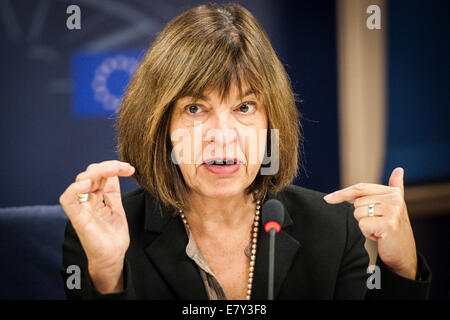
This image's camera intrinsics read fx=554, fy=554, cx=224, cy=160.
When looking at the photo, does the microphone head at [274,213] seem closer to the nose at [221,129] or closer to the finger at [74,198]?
the nose at [221,129]

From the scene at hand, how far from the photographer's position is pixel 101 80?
75.8 inches

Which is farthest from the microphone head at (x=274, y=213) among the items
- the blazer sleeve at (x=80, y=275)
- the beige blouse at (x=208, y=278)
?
the blazer sleeve at (x=80, y=275)

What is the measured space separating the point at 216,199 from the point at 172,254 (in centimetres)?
19

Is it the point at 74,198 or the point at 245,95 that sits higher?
the point at 245,95

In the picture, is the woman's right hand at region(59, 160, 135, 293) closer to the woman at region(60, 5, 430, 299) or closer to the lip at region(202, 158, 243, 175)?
the woman at region(60, 5, 430, 299)

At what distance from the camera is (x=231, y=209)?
1471mm

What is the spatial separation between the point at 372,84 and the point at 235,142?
4.69 ft

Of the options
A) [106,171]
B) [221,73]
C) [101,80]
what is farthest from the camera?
[101,80]

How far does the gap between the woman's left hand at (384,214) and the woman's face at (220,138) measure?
228 millimetres

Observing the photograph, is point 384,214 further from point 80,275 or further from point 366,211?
point 80,275

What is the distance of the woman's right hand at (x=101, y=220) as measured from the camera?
1161 mm

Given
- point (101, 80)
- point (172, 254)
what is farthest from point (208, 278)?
point (101, 80)
